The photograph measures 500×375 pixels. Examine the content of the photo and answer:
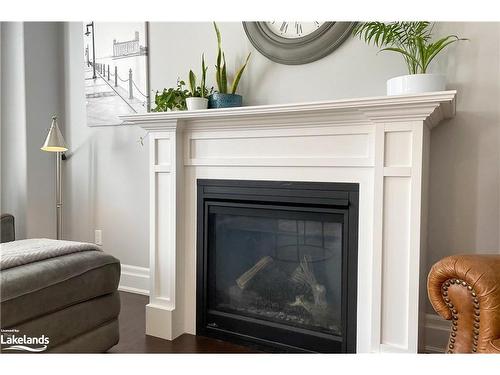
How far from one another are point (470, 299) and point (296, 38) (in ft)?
5.18

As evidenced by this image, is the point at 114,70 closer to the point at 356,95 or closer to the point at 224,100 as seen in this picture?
the point at 224,100

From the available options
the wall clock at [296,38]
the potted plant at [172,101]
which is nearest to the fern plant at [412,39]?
the wall clock at [296,38]

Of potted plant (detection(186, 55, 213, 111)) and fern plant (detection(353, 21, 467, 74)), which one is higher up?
fern plant (detection(353, 21, 467, 74))

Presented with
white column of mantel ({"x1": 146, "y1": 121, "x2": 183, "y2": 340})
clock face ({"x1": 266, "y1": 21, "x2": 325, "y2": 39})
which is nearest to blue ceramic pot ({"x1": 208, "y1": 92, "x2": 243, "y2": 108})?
white column of mantel ({"x1": 146, "y1": 121, "x2": 183, "y2": 340})

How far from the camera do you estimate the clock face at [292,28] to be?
2104mm

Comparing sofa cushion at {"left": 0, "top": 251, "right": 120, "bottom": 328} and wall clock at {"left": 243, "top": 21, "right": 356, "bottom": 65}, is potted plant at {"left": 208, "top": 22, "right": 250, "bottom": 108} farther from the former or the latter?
sofa cushion at {"left": 0, "top": 251, "right": 120, "bottom": 328}

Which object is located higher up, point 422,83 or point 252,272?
point 422,83

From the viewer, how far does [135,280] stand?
2904 millimetres

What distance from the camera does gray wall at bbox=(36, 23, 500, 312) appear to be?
1.82 m

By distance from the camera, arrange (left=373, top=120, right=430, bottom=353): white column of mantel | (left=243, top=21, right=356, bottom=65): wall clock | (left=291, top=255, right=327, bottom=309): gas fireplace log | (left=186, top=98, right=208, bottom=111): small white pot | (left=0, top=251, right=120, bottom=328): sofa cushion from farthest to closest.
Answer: (left=186, top=98, right=208, bottom=111): small white pot → (left=243, top=21, right=356, bottom=65): wall clock → (left=291, top=255, right=327, bottom=309): gas fireplace log → (left=373, top=120, right=430, bottom=353): white column of mantel → (left=0, top=251, right=120, bottom=328): sofa cushion

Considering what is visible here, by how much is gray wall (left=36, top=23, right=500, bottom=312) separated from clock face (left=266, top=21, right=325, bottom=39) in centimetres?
17

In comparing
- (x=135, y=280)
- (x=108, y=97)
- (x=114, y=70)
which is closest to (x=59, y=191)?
(x=108, y=97)

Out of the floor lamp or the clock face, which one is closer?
the clock face

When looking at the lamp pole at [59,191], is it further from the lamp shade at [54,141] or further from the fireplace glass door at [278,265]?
the fireplace glass door at [278,265]
